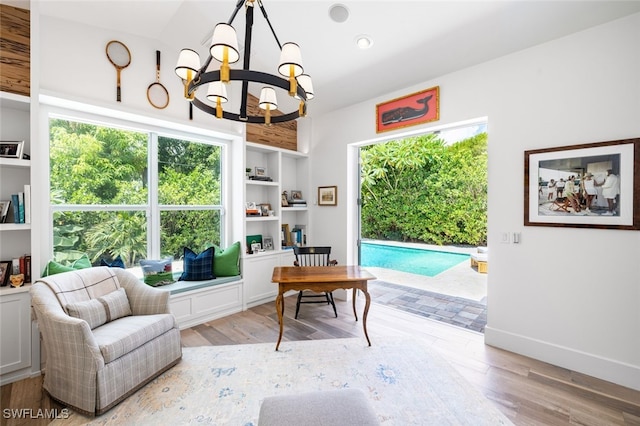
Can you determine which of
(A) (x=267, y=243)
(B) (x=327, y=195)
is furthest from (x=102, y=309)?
(B) (x=327, y=195)

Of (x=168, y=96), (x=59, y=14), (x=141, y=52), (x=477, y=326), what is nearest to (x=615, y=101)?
(x=477, y=326)

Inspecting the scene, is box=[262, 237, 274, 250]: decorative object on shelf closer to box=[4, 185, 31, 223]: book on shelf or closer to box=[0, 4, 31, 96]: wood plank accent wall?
box=[4, 185, 31, 223]: book on shelf

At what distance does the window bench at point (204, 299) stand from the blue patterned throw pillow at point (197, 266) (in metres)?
0.09

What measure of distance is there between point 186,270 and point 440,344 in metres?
3.17

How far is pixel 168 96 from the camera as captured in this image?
335 centimetres

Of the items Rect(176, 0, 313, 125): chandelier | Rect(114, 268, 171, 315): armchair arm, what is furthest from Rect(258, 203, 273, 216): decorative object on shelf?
Rect(176, 0, 313, 125): chandelier

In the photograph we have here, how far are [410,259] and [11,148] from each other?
25.1 ft

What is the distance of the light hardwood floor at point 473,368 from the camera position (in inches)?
76.4

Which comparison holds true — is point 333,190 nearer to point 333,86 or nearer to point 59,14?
point 333,86

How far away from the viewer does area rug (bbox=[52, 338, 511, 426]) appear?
6.14 ft

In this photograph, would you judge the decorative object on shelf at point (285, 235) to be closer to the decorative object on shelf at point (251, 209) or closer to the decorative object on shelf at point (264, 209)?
the decorative object on shelf at point (264, 209)

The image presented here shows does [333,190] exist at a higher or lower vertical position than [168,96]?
lower

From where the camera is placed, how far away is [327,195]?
4539mm

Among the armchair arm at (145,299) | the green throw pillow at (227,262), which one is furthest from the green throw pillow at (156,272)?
the armchair arm at (145,299)
